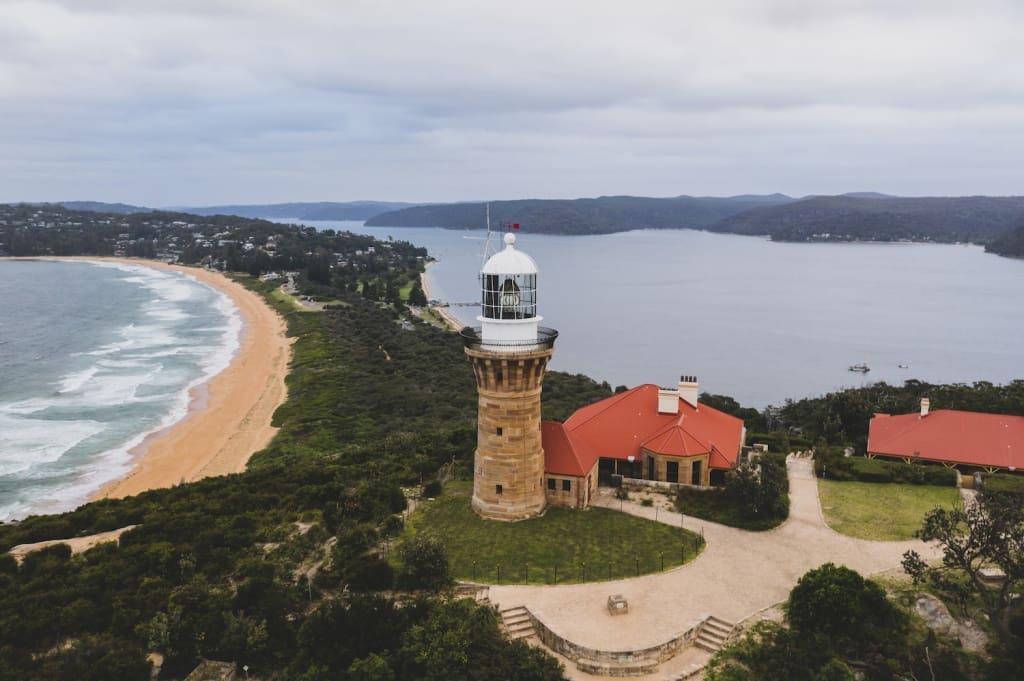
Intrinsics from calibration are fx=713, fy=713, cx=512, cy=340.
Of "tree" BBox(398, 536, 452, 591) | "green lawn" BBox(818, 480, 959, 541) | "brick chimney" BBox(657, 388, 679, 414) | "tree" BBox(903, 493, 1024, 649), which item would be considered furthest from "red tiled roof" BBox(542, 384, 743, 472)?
"tree" BBox(903, 493, 1024, 649)

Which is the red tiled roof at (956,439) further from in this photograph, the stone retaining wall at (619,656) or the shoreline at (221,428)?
the shoreline at (221,428)

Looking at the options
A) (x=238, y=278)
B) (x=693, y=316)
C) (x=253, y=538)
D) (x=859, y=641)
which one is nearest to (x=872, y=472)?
(x=859, y=641)

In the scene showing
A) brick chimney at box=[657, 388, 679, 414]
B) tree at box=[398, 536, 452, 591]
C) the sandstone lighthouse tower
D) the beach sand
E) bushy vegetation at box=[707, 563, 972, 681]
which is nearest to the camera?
bushy vegetation at box=[707, 563, 972, 681]

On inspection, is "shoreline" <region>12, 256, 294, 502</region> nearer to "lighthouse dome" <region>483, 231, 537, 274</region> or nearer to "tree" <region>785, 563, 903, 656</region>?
"lighthouse dome" <region>483, 231, 537, 274</region>

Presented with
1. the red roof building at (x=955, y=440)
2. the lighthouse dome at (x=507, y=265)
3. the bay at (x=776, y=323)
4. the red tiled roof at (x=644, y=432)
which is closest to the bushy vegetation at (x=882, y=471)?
the red roof building at (x=955, y=440)

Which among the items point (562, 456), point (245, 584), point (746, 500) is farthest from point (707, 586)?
point (245, 584)

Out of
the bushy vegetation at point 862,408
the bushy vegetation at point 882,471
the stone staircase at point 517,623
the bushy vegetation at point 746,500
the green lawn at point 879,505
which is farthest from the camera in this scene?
the bushy vegetation at point 862,408
